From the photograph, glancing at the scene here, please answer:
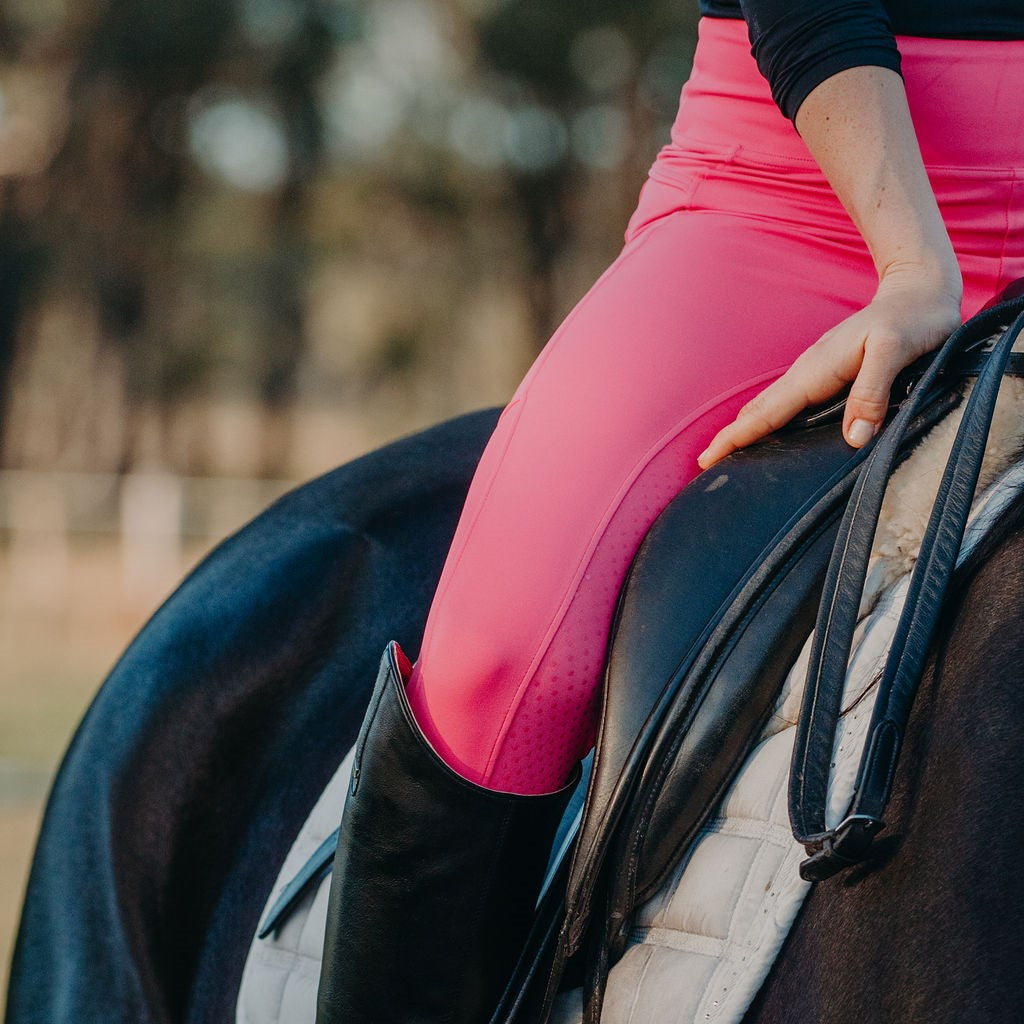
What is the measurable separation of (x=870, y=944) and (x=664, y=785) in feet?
0.70

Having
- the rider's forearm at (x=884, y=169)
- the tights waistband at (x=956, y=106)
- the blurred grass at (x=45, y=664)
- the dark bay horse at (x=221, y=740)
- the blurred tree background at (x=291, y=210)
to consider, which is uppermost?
the blurred tree background at (x=291, y=210)

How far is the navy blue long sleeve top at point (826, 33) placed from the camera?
1.07 m

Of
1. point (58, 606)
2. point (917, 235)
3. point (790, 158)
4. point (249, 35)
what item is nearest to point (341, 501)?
point (790, 158)

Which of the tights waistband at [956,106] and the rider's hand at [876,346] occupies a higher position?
the tights waistband at [956,106]

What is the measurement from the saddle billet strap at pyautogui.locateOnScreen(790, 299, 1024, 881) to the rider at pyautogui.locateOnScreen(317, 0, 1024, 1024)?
0.27 feet

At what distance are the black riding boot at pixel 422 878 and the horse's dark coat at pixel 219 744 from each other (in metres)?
0.61

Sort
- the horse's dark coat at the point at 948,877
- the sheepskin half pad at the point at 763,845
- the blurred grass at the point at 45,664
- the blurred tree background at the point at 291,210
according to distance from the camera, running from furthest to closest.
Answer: the blurred tree background at the point at 291,210 → the blurred grass at the point at 45,664 → the sheepskin half pad at the point at 763,845 → the horse's dark coat at the point at 948,877

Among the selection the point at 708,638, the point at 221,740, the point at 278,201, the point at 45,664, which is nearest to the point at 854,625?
the point at 708,638

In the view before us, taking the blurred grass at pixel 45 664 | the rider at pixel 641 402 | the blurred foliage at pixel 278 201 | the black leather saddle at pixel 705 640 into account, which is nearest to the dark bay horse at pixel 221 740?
the rider at pixel 641 402

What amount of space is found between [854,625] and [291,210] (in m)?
15.9

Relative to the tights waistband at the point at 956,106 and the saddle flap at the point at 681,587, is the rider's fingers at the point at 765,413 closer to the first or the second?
the saddle flap at the point at 681,587

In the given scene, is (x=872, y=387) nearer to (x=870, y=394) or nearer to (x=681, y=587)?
(x=870, y=394)

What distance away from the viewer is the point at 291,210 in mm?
16047

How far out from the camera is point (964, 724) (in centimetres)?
88
